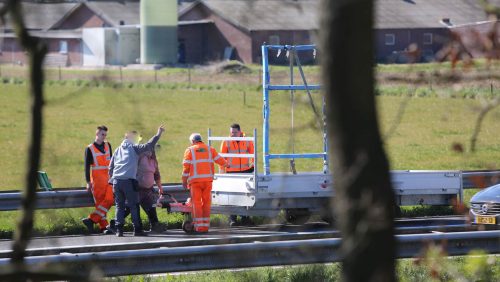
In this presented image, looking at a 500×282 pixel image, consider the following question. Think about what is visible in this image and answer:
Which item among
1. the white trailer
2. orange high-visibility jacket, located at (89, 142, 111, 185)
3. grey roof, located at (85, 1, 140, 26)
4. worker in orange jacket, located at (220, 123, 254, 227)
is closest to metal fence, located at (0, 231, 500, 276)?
the white trailer

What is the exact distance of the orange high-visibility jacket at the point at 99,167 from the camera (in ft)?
53.0

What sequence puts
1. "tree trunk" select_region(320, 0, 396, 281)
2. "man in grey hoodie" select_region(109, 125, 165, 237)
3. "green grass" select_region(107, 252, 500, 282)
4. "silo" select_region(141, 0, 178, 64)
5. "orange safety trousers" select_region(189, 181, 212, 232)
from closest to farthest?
"tree trunk" select_region(320, 0, 396, 281) → "green grass" select_region(107, 252, 500, 282) → "man in grey hoodie" select_region(109, 125, 165, 237) → "orange safety trousers" select_region(189, 181, 212, 232) → "silo" select_region(141, 0, 178, 64)

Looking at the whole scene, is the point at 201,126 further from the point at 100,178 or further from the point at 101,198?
the point at 101,198

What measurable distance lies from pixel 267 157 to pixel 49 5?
1174cm

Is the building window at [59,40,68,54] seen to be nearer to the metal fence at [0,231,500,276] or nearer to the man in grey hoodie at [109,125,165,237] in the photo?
the man in grey hoodie at [109,125,165,237]

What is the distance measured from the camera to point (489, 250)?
10.9m

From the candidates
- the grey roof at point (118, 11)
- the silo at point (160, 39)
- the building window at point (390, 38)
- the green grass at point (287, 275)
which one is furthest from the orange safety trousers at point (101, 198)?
the grey roof at point (118, 11)

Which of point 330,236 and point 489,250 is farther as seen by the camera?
point 330,236

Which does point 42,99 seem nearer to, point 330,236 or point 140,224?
point 330,236

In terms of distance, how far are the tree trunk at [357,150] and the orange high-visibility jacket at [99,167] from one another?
12.4 meters

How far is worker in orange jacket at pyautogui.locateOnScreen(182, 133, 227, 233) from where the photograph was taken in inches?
611

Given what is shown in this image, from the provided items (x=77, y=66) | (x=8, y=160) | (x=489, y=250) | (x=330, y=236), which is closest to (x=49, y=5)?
(x=489, y=250)

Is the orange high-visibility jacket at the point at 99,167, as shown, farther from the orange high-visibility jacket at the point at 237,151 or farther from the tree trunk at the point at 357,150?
the tree trunk at the point at 357,150

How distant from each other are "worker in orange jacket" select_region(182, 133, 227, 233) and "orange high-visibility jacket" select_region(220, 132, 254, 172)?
1.47 metres
